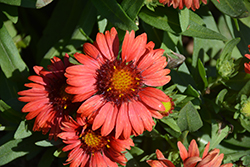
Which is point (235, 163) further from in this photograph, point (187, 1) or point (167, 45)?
point (187, 1)

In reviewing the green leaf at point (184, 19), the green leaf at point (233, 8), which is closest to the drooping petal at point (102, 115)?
the green leaf at point (184, 19)

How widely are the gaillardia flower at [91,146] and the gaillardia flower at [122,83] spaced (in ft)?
0.29


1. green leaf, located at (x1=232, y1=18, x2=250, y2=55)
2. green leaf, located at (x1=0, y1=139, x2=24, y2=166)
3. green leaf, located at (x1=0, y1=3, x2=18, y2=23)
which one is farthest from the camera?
green leaf, located at (x1=232, y1=18, x2=250, y2=55)

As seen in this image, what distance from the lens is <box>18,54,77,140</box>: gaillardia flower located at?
1.41 meters

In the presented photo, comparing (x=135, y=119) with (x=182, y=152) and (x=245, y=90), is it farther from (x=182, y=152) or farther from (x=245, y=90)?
(x=245, y=90)

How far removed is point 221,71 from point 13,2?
1.48 meters

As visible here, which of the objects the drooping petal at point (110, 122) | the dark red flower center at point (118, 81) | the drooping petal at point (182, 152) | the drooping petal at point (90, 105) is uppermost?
the dark red flower center at point (118, 81)

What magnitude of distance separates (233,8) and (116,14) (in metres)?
0.86

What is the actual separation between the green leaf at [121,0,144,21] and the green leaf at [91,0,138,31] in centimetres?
7

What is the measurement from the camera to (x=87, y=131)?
145 centimetres

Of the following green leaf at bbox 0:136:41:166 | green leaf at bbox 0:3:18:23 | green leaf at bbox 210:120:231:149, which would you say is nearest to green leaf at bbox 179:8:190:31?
green leaf at bbox 210:120:231:149

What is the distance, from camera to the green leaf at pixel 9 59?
1.75 m

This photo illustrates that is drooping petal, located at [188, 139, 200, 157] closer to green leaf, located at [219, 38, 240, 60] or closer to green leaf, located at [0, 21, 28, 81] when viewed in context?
green leaf, located at [219, 38, 240, 60]

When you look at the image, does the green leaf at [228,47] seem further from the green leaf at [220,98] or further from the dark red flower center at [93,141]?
the dark red flower center at [93,141]
